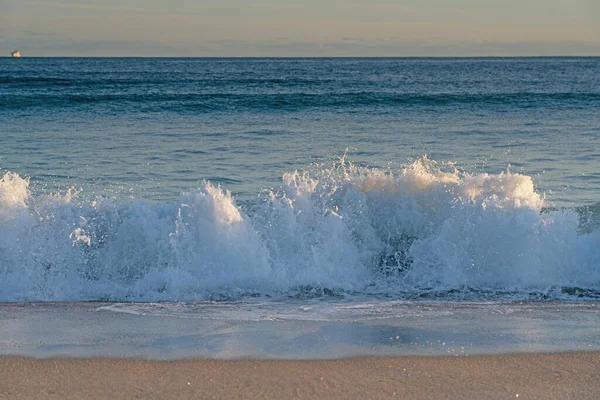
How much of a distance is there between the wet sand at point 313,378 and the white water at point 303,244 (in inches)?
85.5

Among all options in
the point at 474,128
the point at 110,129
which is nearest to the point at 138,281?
the point at 110,129

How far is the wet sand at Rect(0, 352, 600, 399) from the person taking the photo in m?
4.46

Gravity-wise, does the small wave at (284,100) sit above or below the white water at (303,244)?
above

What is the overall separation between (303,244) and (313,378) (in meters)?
3.53

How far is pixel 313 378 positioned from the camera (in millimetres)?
4699

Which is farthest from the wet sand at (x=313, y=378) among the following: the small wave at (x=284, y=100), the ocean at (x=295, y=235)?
the small wave at (x=284, y=100)

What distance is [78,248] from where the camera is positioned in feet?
26.2

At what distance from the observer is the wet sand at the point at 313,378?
14.6ft

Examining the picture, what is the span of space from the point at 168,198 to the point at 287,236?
2.97m

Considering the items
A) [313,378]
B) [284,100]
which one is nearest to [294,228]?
[313,378]

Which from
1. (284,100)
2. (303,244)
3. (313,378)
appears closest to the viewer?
(313,378)

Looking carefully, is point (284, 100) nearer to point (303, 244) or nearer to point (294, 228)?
point (294, 228)

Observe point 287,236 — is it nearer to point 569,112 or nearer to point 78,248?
point 78,248

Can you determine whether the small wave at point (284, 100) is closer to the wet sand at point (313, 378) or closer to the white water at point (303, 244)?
the white water at point (303, 244)
